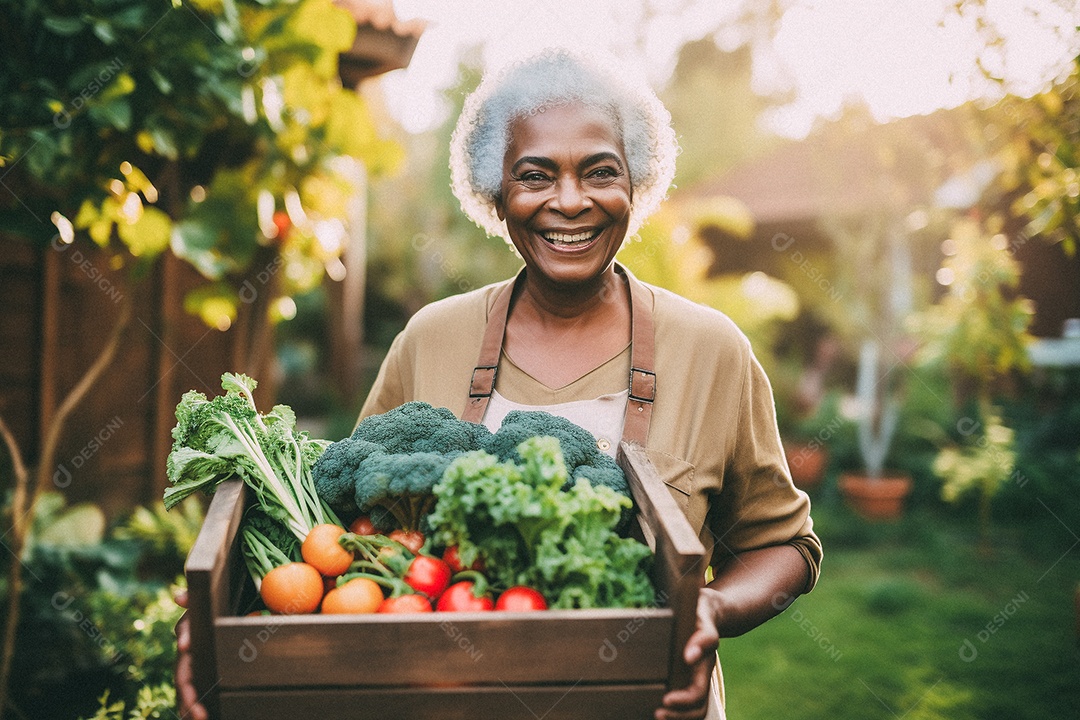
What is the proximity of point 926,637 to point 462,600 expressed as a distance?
5.52 meters

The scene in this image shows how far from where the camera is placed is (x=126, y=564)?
433 centimetres

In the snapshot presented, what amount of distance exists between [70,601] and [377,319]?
50.9 feet

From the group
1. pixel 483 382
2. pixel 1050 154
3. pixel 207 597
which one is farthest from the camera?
pixel 1050 154

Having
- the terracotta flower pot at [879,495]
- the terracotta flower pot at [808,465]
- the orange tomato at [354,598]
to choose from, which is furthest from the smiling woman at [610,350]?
the terracotta flower pot at [808,465]

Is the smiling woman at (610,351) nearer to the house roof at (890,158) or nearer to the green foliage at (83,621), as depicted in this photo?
the green foliage at (83,621)

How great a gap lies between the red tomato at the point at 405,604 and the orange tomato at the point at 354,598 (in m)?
0.03

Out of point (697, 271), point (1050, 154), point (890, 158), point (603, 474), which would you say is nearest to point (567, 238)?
point (603, 474)

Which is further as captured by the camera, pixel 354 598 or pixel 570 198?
pixel 570 198

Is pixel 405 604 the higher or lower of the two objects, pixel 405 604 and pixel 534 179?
the lower

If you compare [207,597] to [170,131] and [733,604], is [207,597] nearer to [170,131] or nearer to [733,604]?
[733,604]

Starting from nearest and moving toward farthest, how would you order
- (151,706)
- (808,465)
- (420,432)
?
1. (420,432)
2. (151,706)
3. (808,465)

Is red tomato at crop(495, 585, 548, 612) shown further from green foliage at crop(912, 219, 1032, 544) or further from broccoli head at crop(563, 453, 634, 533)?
green foliage at crop(912, 219, 1032, 544)

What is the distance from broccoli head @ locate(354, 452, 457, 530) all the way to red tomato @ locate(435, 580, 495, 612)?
207 mm

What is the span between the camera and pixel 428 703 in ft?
4.77
